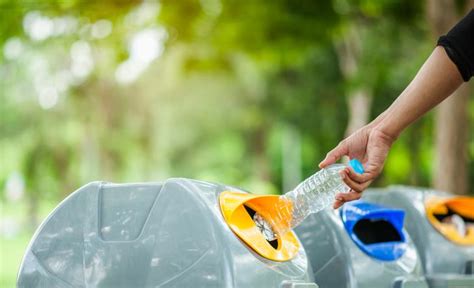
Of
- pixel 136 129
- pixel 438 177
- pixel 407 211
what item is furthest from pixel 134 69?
pixel 407 211

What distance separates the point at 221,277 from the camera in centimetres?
212

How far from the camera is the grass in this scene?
1158cm

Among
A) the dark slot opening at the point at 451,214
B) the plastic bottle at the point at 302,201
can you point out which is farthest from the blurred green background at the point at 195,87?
the plastic bottle at the point at 302,201

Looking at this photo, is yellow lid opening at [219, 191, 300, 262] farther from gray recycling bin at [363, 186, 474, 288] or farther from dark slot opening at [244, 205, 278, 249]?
gray recycling bin at [363, 186, 474, 288]

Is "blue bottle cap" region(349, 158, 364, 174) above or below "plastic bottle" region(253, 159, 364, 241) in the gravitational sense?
above

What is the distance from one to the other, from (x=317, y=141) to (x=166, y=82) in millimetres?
4573

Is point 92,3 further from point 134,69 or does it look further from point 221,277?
point 134,69

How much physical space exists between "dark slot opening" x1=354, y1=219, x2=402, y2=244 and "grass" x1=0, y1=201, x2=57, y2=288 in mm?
1970

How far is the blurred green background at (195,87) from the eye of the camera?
32.6 feet

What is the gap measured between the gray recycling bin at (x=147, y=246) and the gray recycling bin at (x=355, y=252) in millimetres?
365

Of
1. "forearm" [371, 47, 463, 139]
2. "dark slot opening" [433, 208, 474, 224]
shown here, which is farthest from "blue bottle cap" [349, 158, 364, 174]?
"dark slot opening" [433, 208, 474, 224]

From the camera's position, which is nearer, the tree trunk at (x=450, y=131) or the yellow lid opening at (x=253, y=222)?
the yellow lid opening at (x=253, y=222)

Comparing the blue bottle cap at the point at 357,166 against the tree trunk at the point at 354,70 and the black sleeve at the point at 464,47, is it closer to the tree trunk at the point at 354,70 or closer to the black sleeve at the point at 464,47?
the black sleeve at the point at 464,47

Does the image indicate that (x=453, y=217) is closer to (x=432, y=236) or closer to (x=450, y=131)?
(x=432, y=236)
